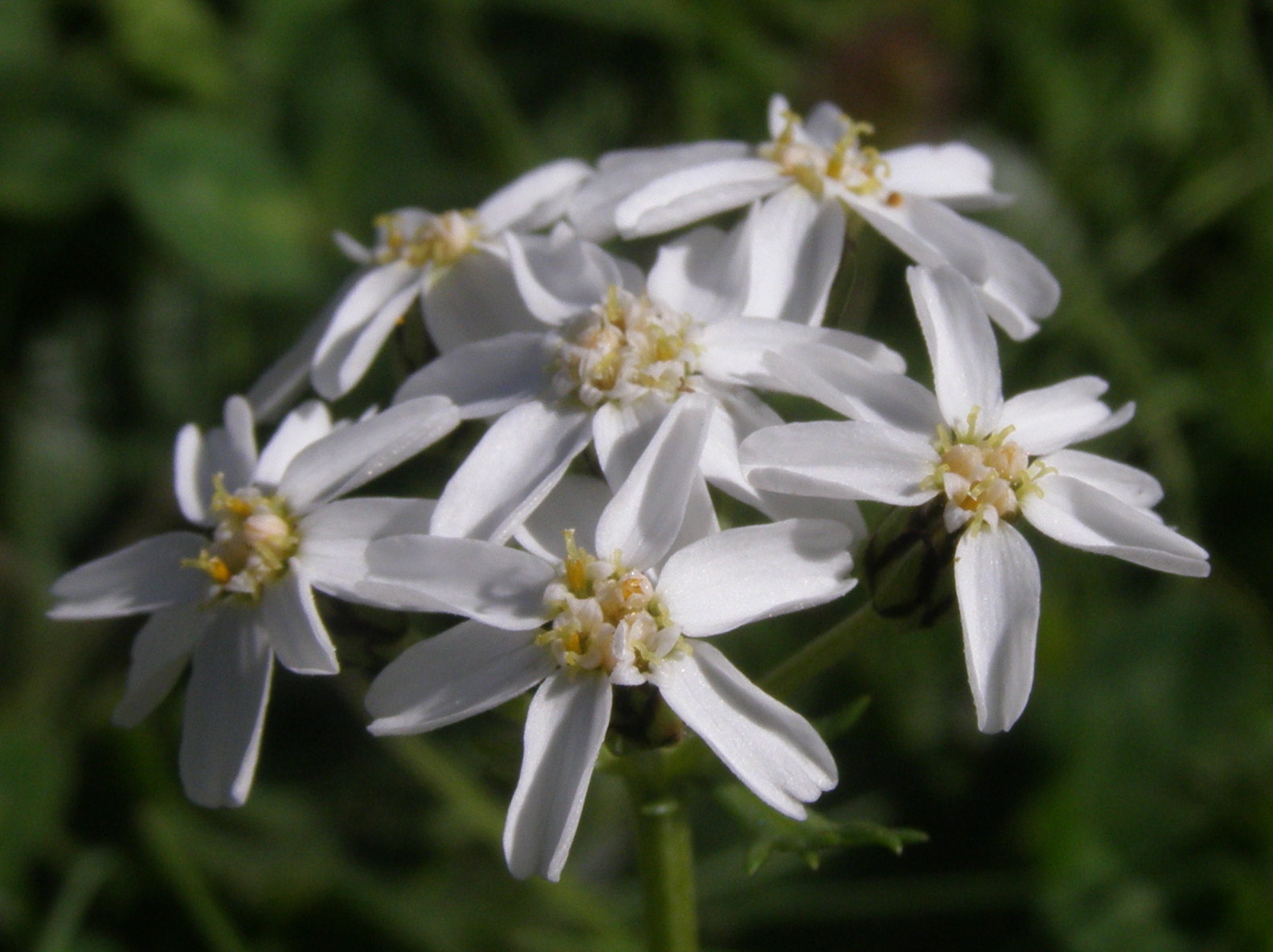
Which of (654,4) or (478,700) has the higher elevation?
(654,4)

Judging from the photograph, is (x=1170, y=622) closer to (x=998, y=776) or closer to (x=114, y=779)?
(x=998, y=776)

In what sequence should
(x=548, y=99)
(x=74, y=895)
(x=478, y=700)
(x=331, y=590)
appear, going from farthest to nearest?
(x=548, y=99)
(x=74, y=895)
(x=331, y=590)
(x=478, y=700)

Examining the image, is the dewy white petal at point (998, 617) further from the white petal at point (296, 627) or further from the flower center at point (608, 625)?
the white petal at point (296, 627)

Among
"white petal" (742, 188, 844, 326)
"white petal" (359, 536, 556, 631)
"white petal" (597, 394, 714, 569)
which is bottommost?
"white petal" (359, 536, 556, 631)

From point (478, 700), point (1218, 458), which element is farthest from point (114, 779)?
point (1218, 458)

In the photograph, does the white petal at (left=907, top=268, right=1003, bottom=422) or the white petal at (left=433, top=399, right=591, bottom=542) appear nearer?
the white petal at (left=433, top=399, right=591, bottom=542)

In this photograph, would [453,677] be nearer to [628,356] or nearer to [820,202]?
[628,356]

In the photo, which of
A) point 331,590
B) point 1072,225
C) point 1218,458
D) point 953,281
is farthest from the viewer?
point 1072,225

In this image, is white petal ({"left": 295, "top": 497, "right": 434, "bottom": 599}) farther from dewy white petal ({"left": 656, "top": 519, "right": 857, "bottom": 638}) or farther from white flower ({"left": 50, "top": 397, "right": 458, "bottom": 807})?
dewy white petal ({"left": 656, "top": 519, "right": 857, "bottom": 638})

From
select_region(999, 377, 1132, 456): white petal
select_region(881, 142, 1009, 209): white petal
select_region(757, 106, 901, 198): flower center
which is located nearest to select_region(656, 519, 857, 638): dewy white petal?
select_region(999, 377, 1132, 456): white petal
